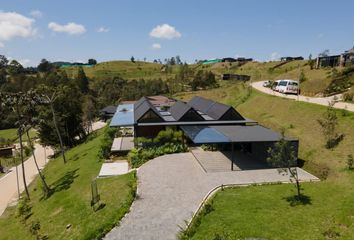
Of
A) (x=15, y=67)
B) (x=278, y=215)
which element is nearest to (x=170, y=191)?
(x=278, y=215)

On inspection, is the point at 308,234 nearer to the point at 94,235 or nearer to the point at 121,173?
the point at 94,235

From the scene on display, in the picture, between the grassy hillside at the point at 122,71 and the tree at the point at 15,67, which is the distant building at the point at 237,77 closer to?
the grassy hillside at the point at 122,71

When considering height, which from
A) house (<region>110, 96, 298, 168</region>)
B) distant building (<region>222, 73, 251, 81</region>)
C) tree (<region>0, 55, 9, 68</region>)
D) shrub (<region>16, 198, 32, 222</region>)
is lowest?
shrub (<region>16, 198, 32, 222</region>)

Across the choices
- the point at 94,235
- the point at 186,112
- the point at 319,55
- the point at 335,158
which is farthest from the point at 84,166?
the point at 319,55

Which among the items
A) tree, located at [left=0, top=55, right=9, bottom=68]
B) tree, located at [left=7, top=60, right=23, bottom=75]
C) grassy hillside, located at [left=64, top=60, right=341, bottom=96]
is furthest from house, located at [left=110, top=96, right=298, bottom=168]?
tree, located at [left=0, top=55, right=9, bottom=68]

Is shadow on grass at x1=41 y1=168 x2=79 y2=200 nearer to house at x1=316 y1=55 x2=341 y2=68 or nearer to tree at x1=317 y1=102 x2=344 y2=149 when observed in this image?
tree at x1=317 y1=102 x2=344 y2=149

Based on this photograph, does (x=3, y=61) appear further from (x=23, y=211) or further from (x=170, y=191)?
(x=170, y=191)

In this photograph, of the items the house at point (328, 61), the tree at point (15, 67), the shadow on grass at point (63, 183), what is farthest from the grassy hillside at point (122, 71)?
the shadow on grass at point (63, 183)
